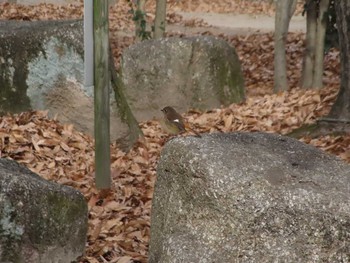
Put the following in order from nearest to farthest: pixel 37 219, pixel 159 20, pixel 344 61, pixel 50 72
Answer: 1. pixel 37 219
2. pixel 344 61
3. pixel 50 72
4. pixel 159 20

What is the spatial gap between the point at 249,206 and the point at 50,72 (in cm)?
477

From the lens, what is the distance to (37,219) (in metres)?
4.30

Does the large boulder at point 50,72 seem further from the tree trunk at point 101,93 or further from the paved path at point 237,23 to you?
the paved path at point 237,23

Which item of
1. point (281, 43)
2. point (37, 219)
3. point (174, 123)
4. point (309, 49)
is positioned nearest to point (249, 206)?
point (37, 219)

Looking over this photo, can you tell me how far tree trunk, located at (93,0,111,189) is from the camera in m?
5.80

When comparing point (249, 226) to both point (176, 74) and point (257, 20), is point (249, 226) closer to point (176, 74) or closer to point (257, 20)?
point (176, 74)

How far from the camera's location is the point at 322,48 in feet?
31.1

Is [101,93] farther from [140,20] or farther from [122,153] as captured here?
[140,20]

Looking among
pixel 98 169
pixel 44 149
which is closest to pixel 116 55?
pixel 44 149

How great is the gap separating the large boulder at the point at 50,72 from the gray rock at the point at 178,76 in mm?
1793

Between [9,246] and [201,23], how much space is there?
1646 centimetres

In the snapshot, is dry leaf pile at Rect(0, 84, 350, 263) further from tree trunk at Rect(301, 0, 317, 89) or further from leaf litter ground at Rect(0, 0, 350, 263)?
tree trunk at Rect(301, 0, 317, 89)

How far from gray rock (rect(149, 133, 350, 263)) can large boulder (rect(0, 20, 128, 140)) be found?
4.05 meters

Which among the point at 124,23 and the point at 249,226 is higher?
the point at 249,226
